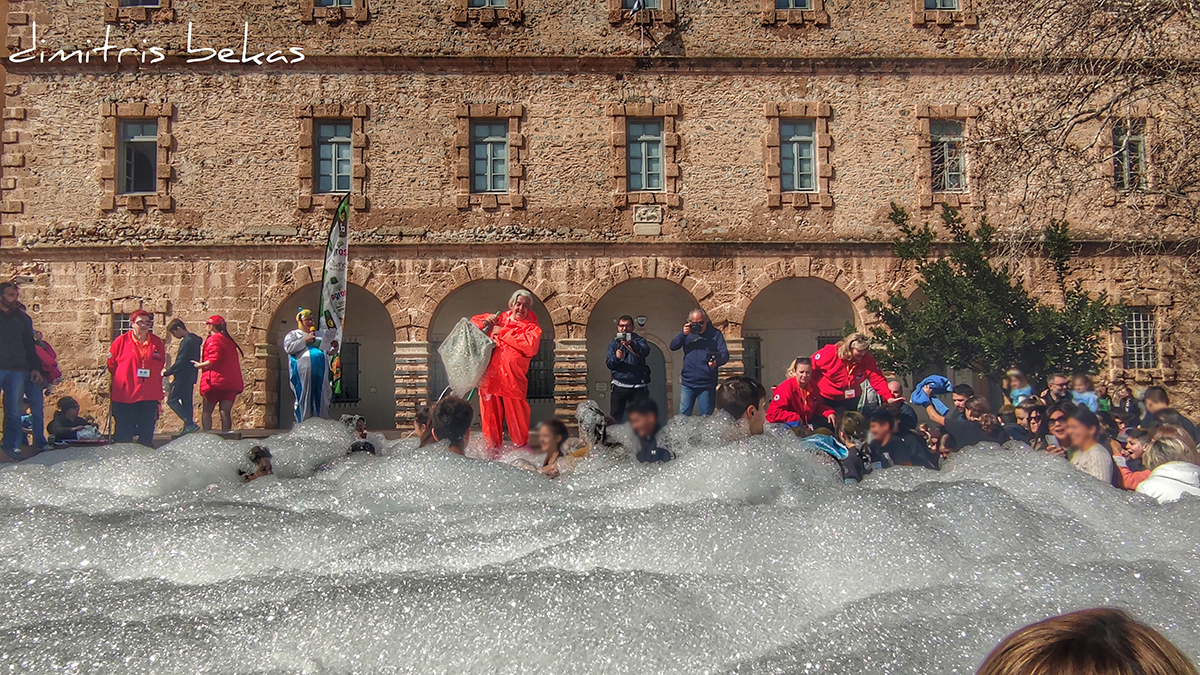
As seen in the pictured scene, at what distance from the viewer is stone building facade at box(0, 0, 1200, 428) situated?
14.3 m

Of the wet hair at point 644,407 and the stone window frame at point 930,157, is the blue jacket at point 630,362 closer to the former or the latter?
the wet hair at point 644,407

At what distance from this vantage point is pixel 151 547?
11.4 feet

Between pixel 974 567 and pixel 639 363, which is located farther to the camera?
pixel 639 363

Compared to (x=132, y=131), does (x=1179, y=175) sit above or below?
below

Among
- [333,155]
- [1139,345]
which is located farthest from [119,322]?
[1139,345]

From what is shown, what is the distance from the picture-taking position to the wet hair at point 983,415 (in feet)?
24.7

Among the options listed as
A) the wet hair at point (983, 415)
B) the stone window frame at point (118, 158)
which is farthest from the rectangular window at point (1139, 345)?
the stone window frame at point (118, 158)

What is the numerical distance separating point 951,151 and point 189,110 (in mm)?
12286

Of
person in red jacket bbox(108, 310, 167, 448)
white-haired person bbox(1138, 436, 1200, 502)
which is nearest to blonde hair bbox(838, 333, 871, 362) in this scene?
white-haired person bbox(1138, 436, 1200, 502)

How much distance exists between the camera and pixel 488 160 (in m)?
14.8

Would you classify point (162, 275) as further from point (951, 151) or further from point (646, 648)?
point (646, 648)

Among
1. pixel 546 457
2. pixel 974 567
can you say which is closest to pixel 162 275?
pixel 546 457

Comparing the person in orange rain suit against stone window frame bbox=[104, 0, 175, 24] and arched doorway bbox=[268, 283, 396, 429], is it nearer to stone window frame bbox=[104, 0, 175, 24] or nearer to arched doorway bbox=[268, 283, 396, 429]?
arched doorway bbox=[268, 283, 396, 429]

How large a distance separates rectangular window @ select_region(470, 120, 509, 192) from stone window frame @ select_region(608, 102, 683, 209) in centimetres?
178
